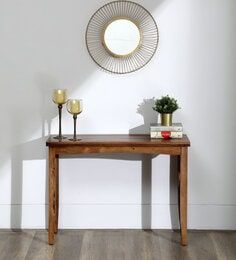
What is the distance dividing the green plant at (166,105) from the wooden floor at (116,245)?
89 centimetres

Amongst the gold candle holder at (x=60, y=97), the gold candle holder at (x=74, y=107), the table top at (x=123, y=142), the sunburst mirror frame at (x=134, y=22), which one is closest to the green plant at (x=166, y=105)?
the table top at (x=123, y=142)

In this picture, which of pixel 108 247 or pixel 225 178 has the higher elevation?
pixel 225 178

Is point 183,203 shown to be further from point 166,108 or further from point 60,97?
point 60,97

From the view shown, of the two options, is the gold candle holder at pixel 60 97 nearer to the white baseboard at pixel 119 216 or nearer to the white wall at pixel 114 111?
the white wall at pixel 114 111

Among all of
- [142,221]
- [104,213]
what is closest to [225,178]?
[142,221]

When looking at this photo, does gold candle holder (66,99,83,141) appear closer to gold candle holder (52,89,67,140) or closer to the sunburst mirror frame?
gold candle holder (52,89,67,140)

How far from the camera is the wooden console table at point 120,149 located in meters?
3.47

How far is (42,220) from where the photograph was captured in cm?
394

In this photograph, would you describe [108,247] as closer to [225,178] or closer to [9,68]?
[225,178]

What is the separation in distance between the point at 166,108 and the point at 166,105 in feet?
0.07

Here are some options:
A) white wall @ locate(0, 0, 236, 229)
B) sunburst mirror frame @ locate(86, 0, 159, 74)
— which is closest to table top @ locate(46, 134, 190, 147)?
white wall @ locate(0, 0, 236, 229)

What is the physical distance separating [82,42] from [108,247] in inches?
56.9

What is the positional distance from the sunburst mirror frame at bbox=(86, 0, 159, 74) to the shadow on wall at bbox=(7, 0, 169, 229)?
46 mm

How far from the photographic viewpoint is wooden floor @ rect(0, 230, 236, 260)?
3.38m
